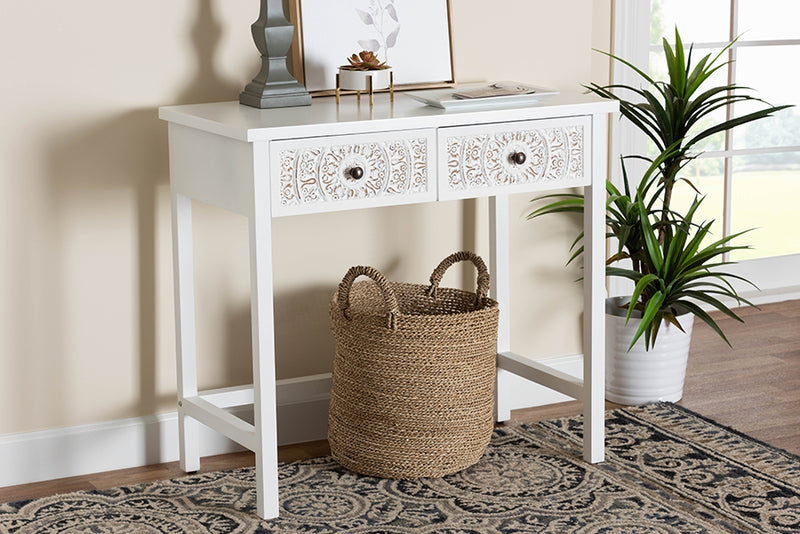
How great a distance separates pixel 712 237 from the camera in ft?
13.6

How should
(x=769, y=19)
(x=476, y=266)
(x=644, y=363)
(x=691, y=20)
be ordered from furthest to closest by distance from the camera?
1. (x=769, y=19)
2. (x=691, y=20)
3. (x=644, y=363)
4. (x=476, y=266)

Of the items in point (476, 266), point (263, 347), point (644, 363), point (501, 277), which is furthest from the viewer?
point (644, 363)

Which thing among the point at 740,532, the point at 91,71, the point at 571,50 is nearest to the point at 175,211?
the point at 91,71

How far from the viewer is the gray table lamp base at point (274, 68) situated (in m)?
2.53

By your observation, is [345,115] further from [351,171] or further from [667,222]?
[667,222]

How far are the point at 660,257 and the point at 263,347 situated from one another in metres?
1.26

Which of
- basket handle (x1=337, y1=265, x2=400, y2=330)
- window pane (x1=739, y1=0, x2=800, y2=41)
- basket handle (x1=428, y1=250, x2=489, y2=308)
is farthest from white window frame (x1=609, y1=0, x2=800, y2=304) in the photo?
basket handle (x1=337, y1=265, x2=400, y2=330)

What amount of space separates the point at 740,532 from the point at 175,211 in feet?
4.76

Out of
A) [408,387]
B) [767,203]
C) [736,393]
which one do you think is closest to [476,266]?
[408,387]

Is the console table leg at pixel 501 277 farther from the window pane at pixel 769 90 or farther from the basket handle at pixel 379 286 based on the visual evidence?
the window pane at pixel 769 90

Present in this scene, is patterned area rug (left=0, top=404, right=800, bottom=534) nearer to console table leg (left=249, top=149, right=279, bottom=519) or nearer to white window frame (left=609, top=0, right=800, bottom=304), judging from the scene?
console table leg (left=249, top=149, right=279, bottom=519)

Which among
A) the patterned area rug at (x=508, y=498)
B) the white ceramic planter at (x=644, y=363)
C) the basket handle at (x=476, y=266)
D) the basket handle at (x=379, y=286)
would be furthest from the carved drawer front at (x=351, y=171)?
the white ceramic planter at (x=644, y=363)

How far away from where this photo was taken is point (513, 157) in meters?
2.52

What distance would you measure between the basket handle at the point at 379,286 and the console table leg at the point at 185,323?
365 millimetres
